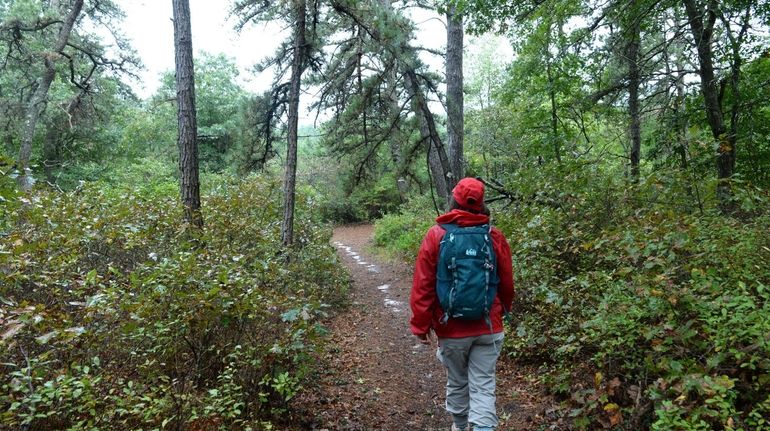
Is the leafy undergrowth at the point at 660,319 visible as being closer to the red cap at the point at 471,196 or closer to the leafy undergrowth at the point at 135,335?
the red cap at the point at 471,196

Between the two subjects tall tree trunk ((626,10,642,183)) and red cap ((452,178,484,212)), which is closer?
red cap ((452,178,484,212))

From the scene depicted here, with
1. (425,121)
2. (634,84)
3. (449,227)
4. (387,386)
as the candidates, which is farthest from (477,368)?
(634,84)

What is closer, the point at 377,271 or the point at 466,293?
the point at 466,293

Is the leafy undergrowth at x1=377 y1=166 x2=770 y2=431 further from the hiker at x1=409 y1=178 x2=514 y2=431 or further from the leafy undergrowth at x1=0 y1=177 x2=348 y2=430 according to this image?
the leafy undergrowth at x1=0 y1=177 x2=348 y2=430

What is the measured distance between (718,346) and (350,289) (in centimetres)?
827

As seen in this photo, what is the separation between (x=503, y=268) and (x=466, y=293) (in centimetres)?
41

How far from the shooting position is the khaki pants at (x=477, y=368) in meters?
3.19

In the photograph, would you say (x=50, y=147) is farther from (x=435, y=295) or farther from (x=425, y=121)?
(x=435, y=295)

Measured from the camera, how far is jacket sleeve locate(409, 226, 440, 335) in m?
3.17

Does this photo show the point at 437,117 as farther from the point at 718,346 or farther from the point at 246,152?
the point at 718,346

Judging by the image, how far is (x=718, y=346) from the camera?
280 cm

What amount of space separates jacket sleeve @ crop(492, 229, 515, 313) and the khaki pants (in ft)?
0.98

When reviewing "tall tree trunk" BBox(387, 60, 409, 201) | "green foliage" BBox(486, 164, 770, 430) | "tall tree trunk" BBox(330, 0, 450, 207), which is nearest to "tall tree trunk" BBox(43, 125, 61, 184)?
"tall tree trunk" BBox(387, 60, 409, 201)

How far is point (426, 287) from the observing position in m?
3.19
